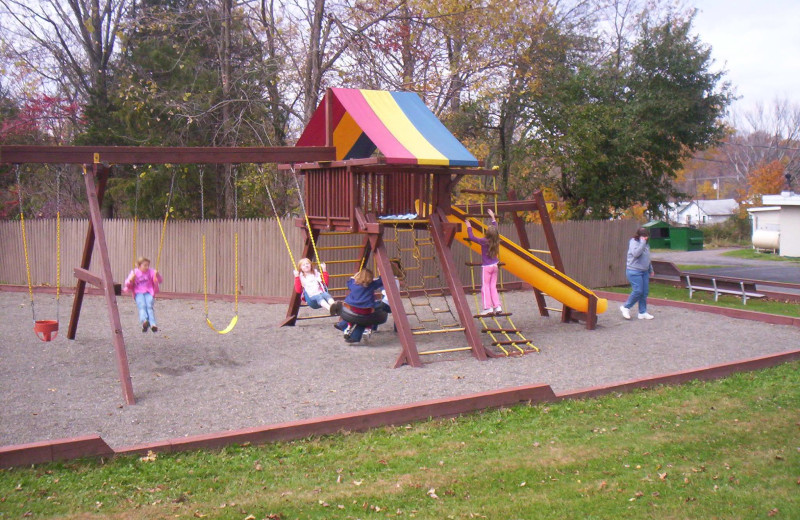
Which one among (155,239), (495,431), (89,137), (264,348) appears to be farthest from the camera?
(89,137)

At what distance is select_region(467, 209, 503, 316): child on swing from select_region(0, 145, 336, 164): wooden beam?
9.17 feet

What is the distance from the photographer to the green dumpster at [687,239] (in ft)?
134

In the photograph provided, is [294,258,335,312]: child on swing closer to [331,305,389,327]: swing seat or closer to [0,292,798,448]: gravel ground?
[331,305,389,327]: swing seat

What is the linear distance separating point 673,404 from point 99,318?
33.8 feet

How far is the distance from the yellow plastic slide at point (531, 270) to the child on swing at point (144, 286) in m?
4.63

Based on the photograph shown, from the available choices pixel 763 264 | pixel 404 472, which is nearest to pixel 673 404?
pixel 404 472

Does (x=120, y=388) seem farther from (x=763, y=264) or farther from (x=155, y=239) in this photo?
(x=763, y=264)

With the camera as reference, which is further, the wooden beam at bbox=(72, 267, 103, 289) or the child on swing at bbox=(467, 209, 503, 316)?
the child on swing at bbox=(467, 209, 503, 316)

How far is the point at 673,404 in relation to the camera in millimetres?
7652

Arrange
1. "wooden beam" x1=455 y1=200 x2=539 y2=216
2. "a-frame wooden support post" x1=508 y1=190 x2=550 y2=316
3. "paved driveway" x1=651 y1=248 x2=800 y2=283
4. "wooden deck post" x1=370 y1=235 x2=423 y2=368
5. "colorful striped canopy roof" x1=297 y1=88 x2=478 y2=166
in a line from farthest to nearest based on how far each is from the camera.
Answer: "paved driveway" x1=651 y1=248 x2=800 y2=283 → "a-frame wooden support post" x1=508 y1=190 x2=550 y2=316 → "wooden beam" x1=455 y1=200 x2=539 y2=216 → "colorful striped canopy roof" x1=297 y1=88 x2=478 y2=166 → "wooden deck post" x1=370 y1=235 x2=423 y2=368

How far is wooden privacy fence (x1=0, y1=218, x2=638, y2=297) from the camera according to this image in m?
16.6

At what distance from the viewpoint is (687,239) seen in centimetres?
4097

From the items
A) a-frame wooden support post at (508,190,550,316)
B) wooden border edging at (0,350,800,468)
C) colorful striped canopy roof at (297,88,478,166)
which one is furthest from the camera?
a-frame wooden support post at (508,190,550,316)

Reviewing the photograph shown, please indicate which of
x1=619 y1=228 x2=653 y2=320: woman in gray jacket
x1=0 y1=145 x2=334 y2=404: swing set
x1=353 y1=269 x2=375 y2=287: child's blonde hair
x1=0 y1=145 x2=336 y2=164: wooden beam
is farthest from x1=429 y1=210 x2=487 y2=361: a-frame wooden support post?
x1=619 y1=228 x2=653 y2=320: woman in gray jacket
